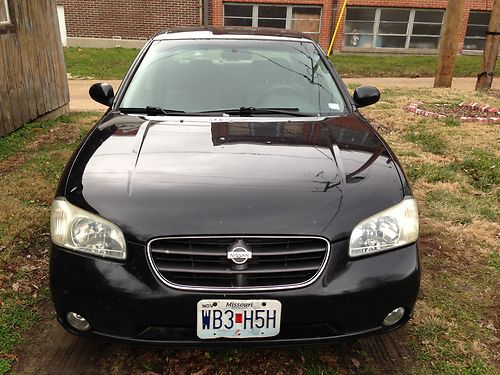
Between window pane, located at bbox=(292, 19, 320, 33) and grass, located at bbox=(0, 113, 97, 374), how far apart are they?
1220cm

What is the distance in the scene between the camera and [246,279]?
204cm

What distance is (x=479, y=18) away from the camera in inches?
704

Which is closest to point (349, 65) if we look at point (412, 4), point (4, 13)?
point (412, 4)

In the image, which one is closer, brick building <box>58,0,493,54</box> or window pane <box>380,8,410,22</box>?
brick building <box>58,0,493,54</box>

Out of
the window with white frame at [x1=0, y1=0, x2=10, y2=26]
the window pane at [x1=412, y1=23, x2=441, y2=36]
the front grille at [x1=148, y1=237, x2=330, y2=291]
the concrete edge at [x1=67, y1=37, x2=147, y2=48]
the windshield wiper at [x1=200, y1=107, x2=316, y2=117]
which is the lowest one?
the concrete edge at [x1=67, y1=37, x2=147, y2=48]

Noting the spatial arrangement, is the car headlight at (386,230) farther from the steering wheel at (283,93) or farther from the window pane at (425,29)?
the window pane at (425,29)

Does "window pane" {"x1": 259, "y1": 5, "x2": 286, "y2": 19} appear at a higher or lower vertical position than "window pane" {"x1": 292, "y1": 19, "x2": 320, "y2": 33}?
higher

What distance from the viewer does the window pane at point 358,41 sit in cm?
1762

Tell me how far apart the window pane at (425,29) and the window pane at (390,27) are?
1.32 ft

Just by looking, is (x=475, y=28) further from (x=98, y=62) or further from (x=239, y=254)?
(x=239, y=254)

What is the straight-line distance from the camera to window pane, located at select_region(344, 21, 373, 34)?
57.4ft

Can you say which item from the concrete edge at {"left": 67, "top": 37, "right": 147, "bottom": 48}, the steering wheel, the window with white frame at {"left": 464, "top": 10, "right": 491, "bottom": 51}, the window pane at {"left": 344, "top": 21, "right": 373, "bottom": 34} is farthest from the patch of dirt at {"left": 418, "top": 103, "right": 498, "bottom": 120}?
the window with white frame at {"left": 464, "top": 10, "right": 491, "bottom": 51}

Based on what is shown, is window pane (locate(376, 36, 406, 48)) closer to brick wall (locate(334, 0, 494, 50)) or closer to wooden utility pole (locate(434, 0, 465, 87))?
brick wall (locate(334, 0, 494, 50))


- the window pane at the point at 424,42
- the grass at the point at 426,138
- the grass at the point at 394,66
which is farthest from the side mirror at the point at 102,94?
the window pane at the point at 424,42
